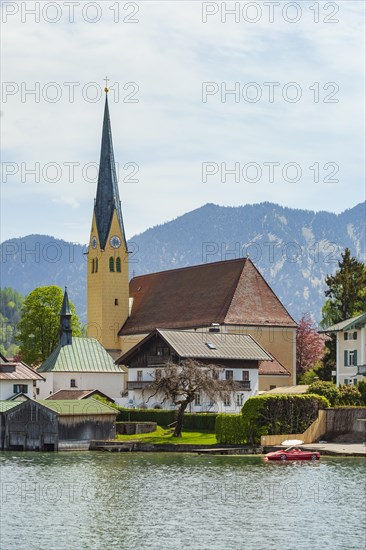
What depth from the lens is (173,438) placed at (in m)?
75.4

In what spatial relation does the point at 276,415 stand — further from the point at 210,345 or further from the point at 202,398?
the point at 210,345

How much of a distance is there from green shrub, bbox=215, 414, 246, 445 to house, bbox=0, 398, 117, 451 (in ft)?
25.2

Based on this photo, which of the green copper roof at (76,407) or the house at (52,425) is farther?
the green copper roof at (76,407)

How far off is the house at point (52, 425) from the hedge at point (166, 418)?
2851 mm

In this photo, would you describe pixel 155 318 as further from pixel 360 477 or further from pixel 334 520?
pixel 334 520

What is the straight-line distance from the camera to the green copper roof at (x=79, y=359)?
97875 millimetres

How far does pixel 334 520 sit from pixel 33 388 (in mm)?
47687

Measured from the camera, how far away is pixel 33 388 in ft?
295

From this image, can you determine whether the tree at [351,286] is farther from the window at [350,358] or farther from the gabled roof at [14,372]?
the gabled roof at [14,372]

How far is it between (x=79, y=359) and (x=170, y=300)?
721 inches

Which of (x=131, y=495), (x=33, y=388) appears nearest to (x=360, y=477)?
(x=131, y=495)

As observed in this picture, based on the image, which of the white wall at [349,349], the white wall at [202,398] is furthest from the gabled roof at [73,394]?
the white wall at [349,349]

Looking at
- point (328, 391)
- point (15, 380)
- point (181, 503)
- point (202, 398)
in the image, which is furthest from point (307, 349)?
point (181, 503)

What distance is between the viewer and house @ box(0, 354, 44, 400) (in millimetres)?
87312
